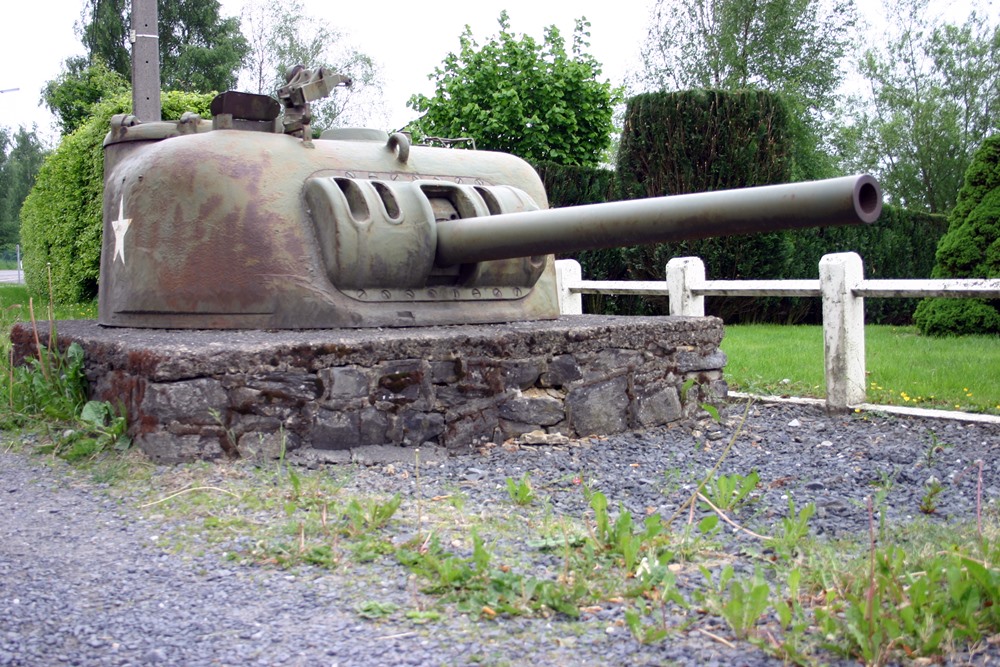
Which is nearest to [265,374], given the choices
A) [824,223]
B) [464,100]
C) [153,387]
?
[153,387]

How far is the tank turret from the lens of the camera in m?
4.35

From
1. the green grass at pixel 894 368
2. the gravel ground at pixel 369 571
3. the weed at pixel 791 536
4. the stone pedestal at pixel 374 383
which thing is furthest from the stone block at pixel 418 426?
the green grass at pixel 894 368

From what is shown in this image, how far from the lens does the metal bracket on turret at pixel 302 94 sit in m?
4.69

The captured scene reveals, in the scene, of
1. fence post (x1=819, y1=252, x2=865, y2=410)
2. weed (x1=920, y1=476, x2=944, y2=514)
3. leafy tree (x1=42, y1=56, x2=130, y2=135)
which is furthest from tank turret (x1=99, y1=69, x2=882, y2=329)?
leafy tree (x1=42, y1=56, x2=130, y2=135)

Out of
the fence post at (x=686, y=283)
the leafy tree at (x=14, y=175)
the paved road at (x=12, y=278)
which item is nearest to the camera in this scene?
the fence post at (x=686, y=283)

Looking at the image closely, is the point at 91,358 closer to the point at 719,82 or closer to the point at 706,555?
the point at 706,555

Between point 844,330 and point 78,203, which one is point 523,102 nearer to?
point 78,203

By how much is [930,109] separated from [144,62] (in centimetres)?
2320

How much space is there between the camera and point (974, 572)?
2350 millimetres

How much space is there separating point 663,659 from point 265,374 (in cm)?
218

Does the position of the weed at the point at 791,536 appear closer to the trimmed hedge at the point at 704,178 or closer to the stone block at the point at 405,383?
the stone block at the point at 405,383

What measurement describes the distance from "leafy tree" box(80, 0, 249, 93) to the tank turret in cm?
2315

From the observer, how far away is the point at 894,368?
7.54 m

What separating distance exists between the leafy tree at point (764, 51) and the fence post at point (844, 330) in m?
19.4
